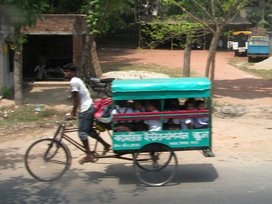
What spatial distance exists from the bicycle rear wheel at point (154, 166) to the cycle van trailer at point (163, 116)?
0.72ft

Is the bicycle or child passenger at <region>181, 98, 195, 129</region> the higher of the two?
child passenger at <region>181, 98, 195, 129</region>

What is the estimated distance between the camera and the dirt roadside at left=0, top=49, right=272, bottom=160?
10398mm

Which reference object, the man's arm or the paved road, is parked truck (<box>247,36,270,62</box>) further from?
the man's arm

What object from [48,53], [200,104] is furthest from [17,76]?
[200,104]

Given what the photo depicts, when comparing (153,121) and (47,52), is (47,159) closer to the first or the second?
(153,121)

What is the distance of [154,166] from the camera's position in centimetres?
767

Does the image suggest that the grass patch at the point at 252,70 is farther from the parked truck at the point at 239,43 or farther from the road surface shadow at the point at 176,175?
the road surface shadow at the point at 176,175

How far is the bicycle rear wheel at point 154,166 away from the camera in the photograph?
7.55 meters

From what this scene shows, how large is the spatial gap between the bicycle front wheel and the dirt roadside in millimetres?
3250

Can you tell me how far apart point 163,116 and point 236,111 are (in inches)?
294

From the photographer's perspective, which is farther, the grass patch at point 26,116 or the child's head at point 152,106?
the grass patch at point 26,116

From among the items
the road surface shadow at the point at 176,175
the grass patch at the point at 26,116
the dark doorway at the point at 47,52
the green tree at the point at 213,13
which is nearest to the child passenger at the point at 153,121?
the road surface shadow at the point at 176,175

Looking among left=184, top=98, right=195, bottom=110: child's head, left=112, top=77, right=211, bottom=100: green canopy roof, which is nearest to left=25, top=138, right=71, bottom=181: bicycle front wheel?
left=112, top=77, right=211, bottom=100: green canopy roof

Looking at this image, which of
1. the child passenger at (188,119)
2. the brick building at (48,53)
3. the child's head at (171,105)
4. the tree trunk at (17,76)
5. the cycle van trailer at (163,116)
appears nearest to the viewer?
the cycle van trailer at (163,116)
